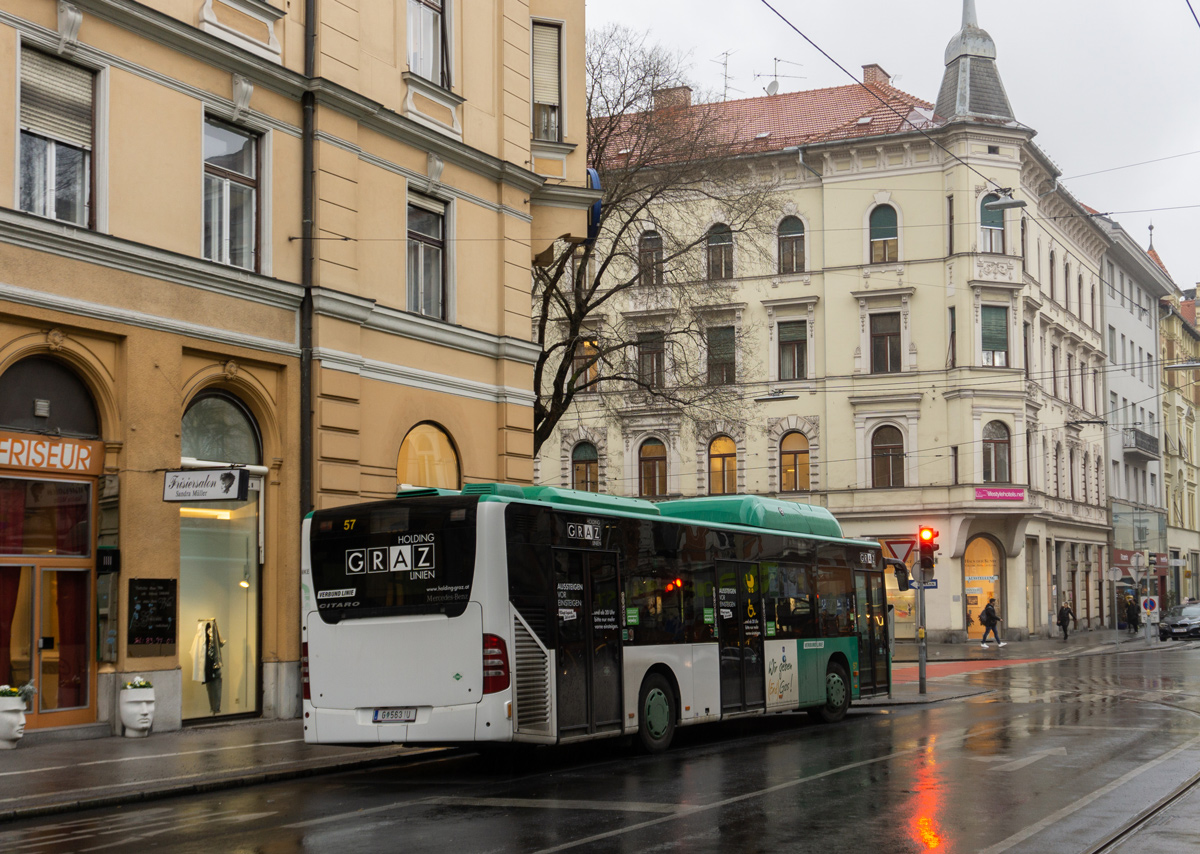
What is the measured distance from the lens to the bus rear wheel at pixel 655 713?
50.7ft

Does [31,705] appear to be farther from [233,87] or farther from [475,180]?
[475,180]

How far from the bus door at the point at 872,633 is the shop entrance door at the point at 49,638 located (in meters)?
11.3

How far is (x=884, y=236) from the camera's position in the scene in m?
48.8

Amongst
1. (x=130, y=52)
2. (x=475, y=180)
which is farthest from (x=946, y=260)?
(x=130, y=52)

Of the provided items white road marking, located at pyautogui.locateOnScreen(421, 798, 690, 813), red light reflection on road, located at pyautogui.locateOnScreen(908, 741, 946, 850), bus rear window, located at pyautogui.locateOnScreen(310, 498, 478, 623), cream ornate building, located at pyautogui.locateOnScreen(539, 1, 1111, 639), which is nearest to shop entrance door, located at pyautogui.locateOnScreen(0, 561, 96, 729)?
bus rear window, located at pyautogui.locateOnScreen(310, 498, 478, 623)

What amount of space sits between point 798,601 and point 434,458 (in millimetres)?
6615

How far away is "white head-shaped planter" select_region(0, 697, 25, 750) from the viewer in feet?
48.9

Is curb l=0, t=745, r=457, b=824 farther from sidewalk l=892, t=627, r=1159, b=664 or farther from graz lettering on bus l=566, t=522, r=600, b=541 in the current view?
sidewalk l=892, t=627, r=1159, b=664

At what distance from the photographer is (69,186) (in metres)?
16.5

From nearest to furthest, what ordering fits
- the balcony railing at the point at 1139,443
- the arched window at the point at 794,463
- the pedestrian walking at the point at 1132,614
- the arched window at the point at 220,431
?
the arched window at the point at 220,431, the arched window at the point at 794,463, the pedestrian walking at the point at 1132,614, the balcony railing at the point at 1139,443

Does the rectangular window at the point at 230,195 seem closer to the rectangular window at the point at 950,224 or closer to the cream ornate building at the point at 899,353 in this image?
the cream ornate building at the point at 899,353

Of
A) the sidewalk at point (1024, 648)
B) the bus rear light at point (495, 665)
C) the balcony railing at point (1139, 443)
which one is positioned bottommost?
the sidewalk at point (1024, 648)

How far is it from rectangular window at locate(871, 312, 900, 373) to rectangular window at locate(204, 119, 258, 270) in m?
32.8

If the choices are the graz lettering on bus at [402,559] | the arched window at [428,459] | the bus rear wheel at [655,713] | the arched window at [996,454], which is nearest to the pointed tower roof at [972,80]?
the arched window at [996,454]
